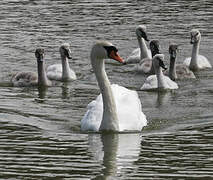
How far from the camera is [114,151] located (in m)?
13.1

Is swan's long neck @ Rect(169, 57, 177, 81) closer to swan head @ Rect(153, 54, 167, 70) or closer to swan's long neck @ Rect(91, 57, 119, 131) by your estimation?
swan head @ Rect(153, 54, 167, 70)

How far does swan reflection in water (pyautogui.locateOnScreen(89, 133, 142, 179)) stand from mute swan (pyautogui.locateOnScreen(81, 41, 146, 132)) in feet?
0.76

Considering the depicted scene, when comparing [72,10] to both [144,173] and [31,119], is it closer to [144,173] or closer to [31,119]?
[31,119]

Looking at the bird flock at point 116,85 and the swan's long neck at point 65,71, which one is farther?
the swan's long neck at point 65,71

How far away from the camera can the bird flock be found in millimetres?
14680

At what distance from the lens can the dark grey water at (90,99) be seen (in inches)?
462

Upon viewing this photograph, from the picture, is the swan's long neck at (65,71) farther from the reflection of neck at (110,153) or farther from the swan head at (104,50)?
the reflection of neck at (110,153)

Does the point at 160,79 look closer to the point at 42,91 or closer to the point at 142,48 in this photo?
the point at 42,91

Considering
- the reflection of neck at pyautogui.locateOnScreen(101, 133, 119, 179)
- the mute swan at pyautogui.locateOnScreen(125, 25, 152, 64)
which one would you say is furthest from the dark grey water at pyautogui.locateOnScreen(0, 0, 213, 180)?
the mute swan at pyautogui.locateOnScreen(125, 25, 152, 64)

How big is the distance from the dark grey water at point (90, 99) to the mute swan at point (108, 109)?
24cm

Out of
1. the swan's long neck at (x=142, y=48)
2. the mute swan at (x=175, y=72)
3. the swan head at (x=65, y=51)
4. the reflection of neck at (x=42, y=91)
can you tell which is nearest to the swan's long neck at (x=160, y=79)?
the mute swan at (x=175, y=72)

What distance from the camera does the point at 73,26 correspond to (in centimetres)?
2870

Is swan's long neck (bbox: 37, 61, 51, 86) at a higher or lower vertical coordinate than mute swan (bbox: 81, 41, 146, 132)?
lower

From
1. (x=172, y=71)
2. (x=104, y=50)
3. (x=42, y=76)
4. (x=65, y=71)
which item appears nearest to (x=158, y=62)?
(x=172, y=71)
